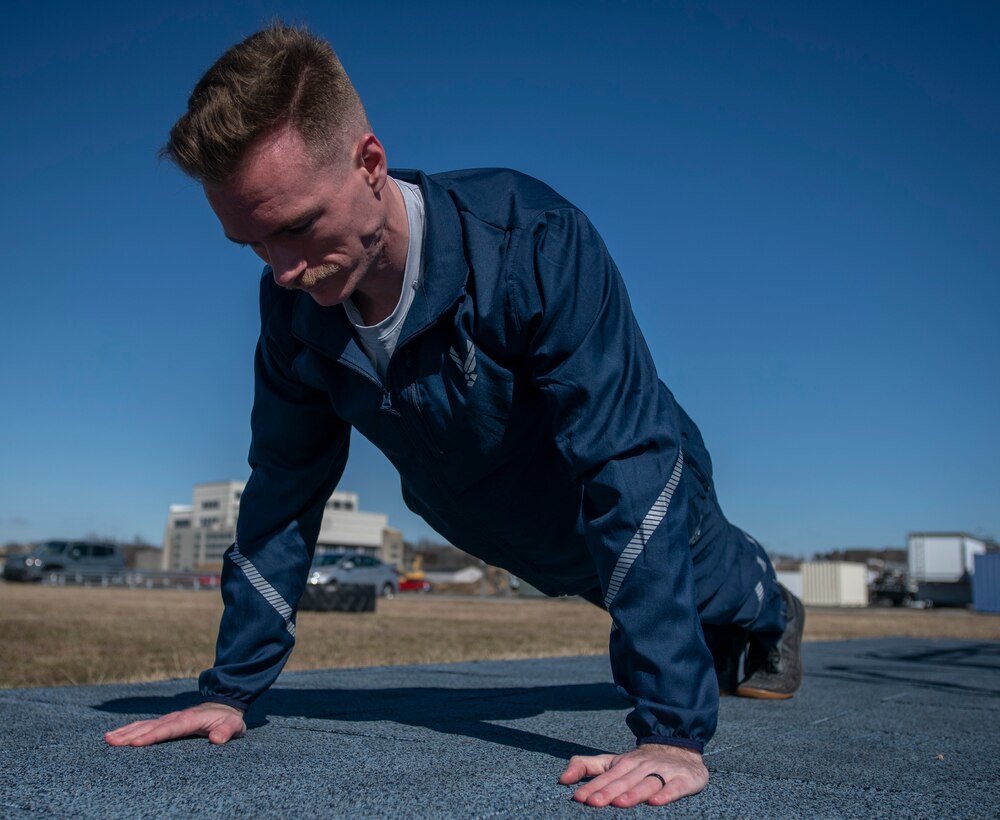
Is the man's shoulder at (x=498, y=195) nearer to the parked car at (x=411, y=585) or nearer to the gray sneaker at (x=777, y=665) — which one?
the gray sneaker at (x=777, y=665)

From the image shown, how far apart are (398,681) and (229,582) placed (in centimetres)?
194

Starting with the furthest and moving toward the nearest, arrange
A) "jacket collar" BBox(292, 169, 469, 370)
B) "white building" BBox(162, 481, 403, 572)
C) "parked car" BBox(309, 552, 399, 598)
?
"white building" BBox(162, 481, 403, 572), "parked car" BBox(309, 552, 399, 598), "jacket collar" BBox(292, 169, 469, 370)

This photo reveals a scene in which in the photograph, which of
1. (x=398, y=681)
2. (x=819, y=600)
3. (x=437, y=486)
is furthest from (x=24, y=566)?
(x=819, y=600)

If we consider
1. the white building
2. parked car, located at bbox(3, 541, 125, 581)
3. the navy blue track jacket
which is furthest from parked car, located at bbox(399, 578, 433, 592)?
the navy blue track jacket

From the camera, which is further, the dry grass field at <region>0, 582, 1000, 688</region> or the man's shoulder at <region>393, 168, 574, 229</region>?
the dry grass field at <region>0, 582, 1000, 688</region>

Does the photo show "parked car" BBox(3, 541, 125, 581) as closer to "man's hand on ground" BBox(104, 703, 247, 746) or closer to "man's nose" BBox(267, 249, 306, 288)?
"man's hand on ground" BBox(104, 703, 247, 746)

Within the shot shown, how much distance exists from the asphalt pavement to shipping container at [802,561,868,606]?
43.6 metres

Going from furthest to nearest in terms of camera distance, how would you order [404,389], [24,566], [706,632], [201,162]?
[24,566]
[706,632]
[404,389]
[201,162]

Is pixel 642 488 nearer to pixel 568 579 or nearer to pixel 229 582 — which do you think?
pixel 568 579

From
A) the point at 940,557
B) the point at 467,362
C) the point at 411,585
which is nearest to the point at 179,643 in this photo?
the point at 467,362

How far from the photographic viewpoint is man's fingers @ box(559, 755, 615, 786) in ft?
5.47

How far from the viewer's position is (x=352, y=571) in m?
23.0

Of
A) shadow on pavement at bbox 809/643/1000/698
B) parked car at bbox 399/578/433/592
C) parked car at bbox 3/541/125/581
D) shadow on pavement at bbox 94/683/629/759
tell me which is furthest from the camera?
parked car at bbox 399/578/433/592

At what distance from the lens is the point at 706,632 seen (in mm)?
3377
